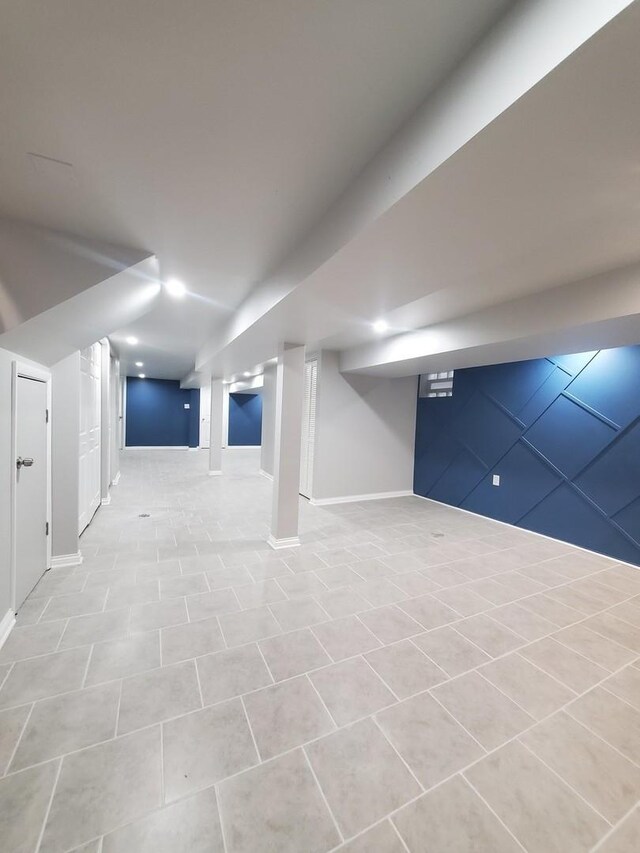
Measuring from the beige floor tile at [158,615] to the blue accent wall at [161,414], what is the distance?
9.46 meters

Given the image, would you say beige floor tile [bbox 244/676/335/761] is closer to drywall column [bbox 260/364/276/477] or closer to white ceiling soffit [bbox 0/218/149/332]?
white ceiling soffit [bbox 0/218/149/332]

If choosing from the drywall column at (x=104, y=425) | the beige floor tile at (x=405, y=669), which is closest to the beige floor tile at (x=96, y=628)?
the beige floor tile at (x=405, y=669)

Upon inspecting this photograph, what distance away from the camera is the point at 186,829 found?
117 centimetres

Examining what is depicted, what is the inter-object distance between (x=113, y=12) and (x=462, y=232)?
4.17 feet

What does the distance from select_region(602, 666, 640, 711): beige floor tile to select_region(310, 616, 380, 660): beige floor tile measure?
4.15 feet

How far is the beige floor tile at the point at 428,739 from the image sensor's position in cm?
141

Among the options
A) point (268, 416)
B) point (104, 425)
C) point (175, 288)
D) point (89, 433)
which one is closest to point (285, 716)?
point (175, 288)

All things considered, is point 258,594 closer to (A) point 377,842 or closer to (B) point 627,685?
(A) point 377,842

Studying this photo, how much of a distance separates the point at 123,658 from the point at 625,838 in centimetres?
232

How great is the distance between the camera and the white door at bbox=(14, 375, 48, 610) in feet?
7.47

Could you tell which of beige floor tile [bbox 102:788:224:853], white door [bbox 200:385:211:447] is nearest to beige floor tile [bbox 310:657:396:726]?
beige floor tile [bbox 102:788:224:853]

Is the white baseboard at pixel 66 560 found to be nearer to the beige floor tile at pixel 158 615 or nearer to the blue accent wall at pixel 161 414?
the beige floor tile at pixel 158 615

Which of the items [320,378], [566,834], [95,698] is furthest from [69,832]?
[320,378]

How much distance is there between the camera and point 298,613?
2.47m
